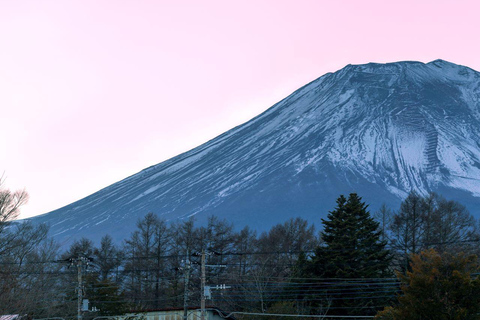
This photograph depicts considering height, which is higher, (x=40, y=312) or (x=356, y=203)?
(x=356, y=203)

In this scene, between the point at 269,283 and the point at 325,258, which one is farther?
the point at 269,283

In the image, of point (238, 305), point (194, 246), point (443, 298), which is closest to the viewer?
point (443, 298)

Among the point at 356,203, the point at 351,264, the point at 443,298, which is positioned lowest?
the point at 443,298

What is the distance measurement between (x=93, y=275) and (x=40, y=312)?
6.39m

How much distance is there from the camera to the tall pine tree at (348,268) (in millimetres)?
49219

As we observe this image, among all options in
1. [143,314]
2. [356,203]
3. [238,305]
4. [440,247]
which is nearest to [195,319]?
[143,314]

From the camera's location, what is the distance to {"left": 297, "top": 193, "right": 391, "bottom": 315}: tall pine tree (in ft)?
161

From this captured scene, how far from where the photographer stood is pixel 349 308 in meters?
48.7

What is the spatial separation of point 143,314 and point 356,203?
63.2 ft

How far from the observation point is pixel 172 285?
63.6 meters

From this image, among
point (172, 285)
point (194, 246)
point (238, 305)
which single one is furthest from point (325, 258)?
point (194, 246)

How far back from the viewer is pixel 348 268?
165 ft

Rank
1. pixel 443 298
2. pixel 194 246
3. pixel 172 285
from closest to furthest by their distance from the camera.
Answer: pixel 443 298 < pixel 172 285 < pixel 194 246

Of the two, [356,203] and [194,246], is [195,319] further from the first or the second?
[194,246]
